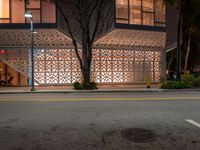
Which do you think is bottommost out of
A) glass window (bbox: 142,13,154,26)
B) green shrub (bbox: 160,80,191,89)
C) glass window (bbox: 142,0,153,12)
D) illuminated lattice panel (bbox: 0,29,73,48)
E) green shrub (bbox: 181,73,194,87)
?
green shrub (bbox: 160,80,191,89)

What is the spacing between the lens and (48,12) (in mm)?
21906

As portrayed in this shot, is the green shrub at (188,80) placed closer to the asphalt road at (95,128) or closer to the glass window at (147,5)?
the glass window at (147,5)

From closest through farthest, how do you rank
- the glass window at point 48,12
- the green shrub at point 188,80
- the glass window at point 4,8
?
1. the green shrub at point 188,80
2. the glass window at point 4,8
3. the glass window at point 48,12

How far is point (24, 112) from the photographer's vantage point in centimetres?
877

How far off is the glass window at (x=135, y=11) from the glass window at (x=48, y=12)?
27.0ft

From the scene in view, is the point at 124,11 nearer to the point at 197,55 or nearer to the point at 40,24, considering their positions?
the point at 40,24

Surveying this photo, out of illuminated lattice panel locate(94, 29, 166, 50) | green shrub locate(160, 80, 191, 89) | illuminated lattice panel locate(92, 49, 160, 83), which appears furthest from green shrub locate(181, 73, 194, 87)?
illuminated lattice panel locate(94, 29, 166, 50)

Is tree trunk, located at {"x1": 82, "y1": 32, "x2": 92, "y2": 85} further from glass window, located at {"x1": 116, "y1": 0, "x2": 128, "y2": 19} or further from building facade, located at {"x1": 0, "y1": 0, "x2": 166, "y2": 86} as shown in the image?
glass window, located at {"x1": 116, "y1": 0, "x2": 128, "y2": 19}

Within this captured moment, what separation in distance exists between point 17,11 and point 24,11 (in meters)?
0.66

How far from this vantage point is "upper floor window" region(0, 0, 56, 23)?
21594mm

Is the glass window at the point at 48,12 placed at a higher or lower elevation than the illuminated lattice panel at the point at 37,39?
higher

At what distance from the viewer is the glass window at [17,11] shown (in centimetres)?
2161

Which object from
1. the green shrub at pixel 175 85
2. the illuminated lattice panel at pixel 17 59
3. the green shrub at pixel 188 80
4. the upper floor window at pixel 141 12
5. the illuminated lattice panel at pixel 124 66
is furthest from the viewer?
the illuminated lattice panel at pixel 124 66

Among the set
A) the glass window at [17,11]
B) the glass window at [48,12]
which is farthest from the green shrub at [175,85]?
the glass window at [17,11]
